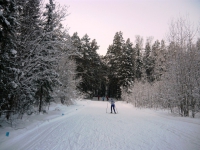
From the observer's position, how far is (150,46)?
4916 cm

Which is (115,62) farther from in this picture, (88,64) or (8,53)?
(8,53)

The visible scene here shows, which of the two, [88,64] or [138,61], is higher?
[138,61]

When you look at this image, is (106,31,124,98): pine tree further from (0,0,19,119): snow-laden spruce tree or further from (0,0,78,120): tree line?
(0,0,19,119): snow-laden spruce tree

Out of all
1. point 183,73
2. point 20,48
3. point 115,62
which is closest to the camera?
point 20,48

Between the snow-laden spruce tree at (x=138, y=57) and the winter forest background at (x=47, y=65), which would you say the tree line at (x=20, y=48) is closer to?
the winter forest background at (x=47, y=65)

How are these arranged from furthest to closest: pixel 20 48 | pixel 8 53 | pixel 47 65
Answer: pixel 47 65
pixel 20 48
pixel 8 53

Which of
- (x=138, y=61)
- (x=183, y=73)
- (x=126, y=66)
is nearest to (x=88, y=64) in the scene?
(x=126, y=66)

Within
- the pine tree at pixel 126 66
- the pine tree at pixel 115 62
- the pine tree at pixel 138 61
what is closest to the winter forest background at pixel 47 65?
the pine tree at pixel 126 66

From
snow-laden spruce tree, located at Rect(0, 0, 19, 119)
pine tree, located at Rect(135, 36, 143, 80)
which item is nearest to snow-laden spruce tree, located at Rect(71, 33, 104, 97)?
pine tree, located at Rect(135, 36, 143, 80)

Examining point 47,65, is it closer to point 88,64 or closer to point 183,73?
point 183,73

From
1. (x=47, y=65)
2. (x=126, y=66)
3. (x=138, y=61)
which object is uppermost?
(x=138, y=61)

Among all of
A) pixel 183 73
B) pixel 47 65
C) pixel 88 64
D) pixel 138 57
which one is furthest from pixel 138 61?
pixel 47 65

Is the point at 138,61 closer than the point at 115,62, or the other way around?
the point at 138,61

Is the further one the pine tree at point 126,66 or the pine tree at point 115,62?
the pine tree at point 115,62
